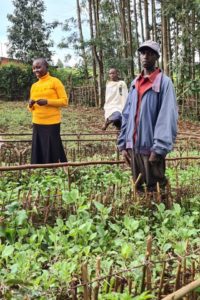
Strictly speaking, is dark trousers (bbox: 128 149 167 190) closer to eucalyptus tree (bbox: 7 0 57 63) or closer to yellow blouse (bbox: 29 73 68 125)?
yellow blouse (bbox: 29 73 68 125)

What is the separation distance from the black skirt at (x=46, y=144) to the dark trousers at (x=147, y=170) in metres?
1.84

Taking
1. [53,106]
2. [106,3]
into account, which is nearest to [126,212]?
[53,106]

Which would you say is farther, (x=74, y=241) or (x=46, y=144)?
(x=46, y=144)

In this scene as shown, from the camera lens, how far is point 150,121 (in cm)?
381

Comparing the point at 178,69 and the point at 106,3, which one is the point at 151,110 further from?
the point at 106,3

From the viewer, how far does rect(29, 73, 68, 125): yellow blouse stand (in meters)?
5.57

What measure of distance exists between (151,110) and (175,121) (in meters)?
0.22

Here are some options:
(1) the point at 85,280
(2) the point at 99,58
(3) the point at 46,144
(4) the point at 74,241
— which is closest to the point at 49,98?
(3) the point at 46,144

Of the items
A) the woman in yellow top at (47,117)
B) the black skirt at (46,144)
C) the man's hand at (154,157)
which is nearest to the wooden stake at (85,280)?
the man's hand at (154,157)

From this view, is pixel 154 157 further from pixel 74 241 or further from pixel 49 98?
pixel 49 98

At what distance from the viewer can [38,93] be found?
564 centimetres

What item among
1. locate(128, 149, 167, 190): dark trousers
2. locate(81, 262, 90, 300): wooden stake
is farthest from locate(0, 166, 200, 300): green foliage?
locate(128, 149, 167, 190): dark trousers

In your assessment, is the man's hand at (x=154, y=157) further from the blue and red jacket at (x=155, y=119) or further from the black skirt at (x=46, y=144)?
the black skirt at (x=46, y=144)

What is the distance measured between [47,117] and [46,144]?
1.11 feet
